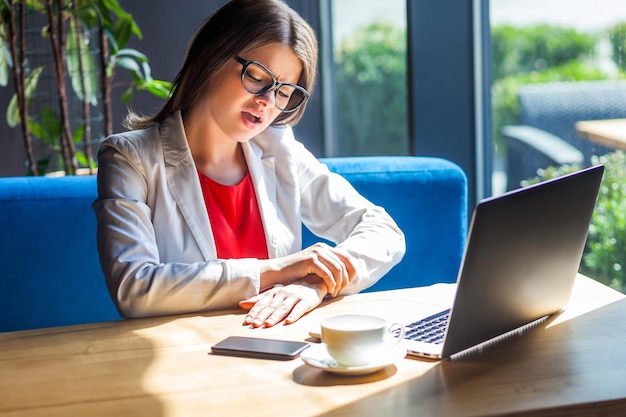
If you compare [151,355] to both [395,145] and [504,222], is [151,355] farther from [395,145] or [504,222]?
[395,145]

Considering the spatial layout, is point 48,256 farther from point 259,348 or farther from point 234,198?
point 259,348

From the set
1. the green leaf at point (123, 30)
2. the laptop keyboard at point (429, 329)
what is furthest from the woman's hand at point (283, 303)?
the green leaf at point (123, 30)

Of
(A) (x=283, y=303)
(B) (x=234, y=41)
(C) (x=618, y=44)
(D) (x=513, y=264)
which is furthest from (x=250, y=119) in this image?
(C) (x=618, y=44)

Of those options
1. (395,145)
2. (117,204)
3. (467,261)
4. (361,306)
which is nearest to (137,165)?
(117,204)

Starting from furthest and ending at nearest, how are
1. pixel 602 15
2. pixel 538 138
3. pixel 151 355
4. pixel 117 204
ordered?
pixel 538 138 < pixel 602 15 < pixel 117 204 < pixel 151 355

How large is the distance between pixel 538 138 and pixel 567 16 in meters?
0.43

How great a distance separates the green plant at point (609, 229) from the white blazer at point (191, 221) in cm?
94

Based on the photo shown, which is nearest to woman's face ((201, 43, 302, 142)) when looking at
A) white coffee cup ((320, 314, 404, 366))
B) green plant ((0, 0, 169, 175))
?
white coffee cup ((320, 314, 404, 366))

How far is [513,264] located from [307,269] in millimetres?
580

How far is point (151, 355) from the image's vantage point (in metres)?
1.39

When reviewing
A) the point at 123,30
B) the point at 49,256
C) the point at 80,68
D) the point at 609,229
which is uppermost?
the point at 123,30

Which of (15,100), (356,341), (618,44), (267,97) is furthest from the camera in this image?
(15,100)

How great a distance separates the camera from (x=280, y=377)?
1.26 metres

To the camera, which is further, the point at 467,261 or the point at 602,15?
the point at 602,15
